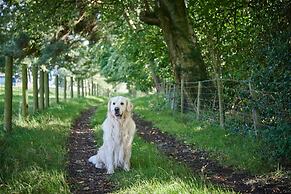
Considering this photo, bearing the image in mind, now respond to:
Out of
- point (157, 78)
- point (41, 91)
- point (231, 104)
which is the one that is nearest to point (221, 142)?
point (231, 104)

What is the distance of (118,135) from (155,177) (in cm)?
157

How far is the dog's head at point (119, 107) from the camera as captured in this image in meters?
7.39

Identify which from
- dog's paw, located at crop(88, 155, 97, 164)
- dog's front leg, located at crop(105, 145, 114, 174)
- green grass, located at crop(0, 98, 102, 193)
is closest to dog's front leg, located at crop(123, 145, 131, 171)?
dog's front leg, located at crop(105, 145, 114, 174)

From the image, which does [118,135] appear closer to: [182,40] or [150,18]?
[182,40]

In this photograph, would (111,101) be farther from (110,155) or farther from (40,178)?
(40,178)

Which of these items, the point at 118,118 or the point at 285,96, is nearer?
the point at 285,96

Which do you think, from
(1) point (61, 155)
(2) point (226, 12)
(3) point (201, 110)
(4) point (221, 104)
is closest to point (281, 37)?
(4) point (221, 104)

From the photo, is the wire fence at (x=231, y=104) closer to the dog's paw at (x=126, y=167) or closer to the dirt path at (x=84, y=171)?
the dog's paw at (x=126, y=167)

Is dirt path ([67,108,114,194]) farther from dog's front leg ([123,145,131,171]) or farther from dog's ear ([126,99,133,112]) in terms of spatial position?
dog's ear ([126,99,133,112])

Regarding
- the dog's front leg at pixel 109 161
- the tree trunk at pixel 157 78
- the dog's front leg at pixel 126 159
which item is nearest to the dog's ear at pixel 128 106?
the dog's front leg at pixel 126 159

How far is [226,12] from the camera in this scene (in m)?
15.3

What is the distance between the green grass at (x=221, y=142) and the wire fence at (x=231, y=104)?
0.90ft

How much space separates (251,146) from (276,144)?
5.48ft

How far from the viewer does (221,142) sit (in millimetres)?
9289
